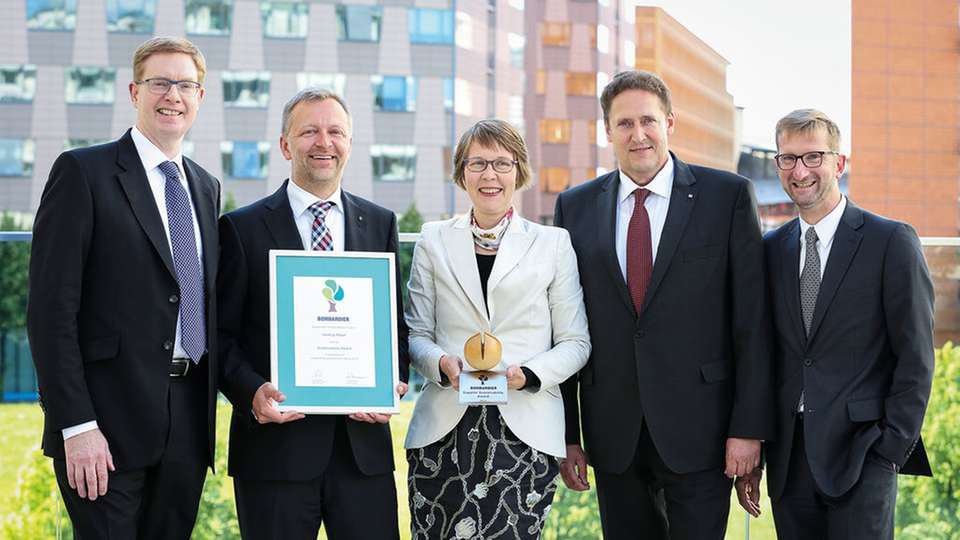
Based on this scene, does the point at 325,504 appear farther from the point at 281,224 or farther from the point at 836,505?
the point at 836,505

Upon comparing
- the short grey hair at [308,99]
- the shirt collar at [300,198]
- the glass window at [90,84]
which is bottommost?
the shirt collar at [300,198]

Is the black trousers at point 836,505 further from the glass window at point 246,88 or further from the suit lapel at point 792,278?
the glass window at point 246,88

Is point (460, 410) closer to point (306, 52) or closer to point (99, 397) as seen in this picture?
point (99, 397)

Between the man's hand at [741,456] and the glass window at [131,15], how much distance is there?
166ft

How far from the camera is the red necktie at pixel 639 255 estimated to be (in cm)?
331

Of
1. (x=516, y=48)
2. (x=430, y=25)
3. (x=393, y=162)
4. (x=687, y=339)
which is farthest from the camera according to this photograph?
(x=516, y=48)

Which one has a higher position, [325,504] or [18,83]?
[18,83]

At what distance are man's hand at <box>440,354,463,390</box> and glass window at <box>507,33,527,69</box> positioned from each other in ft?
175

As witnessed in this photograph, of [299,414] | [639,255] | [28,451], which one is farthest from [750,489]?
[28,451]

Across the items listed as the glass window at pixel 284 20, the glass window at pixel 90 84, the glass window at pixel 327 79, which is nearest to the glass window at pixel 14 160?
the glass window at pixel 90 84

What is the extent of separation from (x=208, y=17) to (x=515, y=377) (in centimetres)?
5022

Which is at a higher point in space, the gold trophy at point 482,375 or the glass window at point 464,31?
the glass window at point 464,31

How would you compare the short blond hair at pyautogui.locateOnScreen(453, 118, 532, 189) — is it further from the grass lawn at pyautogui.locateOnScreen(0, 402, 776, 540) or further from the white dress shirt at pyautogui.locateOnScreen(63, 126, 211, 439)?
the grass lawn at pyautogui.locateOnScreen(0, 402, 776, 540)

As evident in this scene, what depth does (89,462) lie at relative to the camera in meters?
2.83
